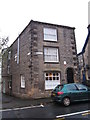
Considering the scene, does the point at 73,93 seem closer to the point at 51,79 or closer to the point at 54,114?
the point at 54,114

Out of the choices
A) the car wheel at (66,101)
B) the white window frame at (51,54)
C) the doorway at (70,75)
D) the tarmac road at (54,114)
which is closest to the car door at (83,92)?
the car wheel at (66,101)

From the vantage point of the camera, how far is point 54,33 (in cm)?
1558

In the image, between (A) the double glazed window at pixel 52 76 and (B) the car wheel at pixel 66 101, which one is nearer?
(B) the car wheel at pixel 66 101

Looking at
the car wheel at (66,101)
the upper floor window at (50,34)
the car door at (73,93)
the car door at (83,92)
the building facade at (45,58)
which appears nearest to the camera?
the car wheel at (66,101)

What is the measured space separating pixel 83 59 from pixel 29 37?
1391cm

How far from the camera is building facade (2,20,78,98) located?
13.7 meters

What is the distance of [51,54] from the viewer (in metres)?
15.0

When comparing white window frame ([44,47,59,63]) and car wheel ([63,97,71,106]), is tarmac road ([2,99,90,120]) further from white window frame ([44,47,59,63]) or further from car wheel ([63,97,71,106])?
white window frame ([44,47,59,63])

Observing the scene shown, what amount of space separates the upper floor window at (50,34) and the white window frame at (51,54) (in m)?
1.20

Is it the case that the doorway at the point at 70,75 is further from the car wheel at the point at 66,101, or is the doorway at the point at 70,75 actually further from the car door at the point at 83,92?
the car wheel at the point at 66,101

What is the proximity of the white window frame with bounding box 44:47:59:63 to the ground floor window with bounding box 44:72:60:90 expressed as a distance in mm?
1505

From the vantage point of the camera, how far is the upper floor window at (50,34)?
1515 cm

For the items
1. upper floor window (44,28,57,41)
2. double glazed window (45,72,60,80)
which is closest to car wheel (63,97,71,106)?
double glazed window (45,72,60,80)

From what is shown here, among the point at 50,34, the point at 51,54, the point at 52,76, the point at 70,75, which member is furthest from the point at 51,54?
the point at 70,75
